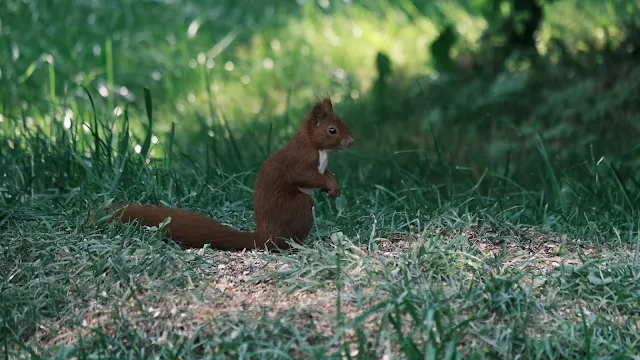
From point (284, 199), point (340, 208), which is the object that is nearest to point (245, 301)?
point (284, 199)

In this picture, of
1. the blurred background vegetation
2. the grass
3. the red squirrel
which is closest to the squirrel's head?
the red squirrel

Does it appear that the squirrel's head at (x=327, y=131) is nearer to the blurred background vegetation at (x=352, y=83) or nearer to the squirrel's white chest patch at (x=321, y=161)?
the squirrel's white chest patch at (x=321, y=161)

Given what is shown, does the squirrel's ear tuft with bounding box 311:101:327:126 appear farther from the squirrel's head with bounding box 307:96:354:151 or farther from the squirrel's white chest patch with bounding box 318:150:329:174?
the squirrel's white chest patch with bounding box 318:150:329:174

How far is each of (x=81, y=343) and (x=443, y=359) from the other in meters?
1.10

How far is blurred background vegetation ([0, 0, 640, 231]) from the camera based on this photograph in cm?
570

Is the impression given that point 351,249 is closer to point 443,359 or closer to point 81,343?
point 443,359

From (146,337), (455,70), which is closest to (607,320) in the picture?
(146,337)

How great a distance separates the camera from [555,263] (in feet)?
12.5

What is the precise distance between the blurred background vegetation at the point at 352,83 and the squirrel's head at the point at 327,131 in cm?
102

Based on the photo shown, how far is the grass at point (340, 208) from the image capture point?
327 centimetres

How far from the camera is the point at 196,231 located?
3.96m

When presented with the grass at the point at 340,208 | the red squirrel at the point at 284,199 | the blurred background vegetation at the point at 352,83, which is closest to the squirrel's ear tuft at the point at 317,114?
the red squirrel at the point at 284,199

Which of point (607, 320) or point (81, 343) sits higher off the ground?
point (81, 343)

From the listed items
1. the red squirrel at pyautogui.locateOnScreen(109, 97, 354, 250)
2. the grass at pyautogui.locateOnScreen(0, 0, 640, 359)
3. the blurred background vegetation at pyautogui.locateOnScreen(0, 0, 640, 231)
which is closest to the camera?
the grass at pyautogui.locateOnScreen(0, 0, 640, 359)
